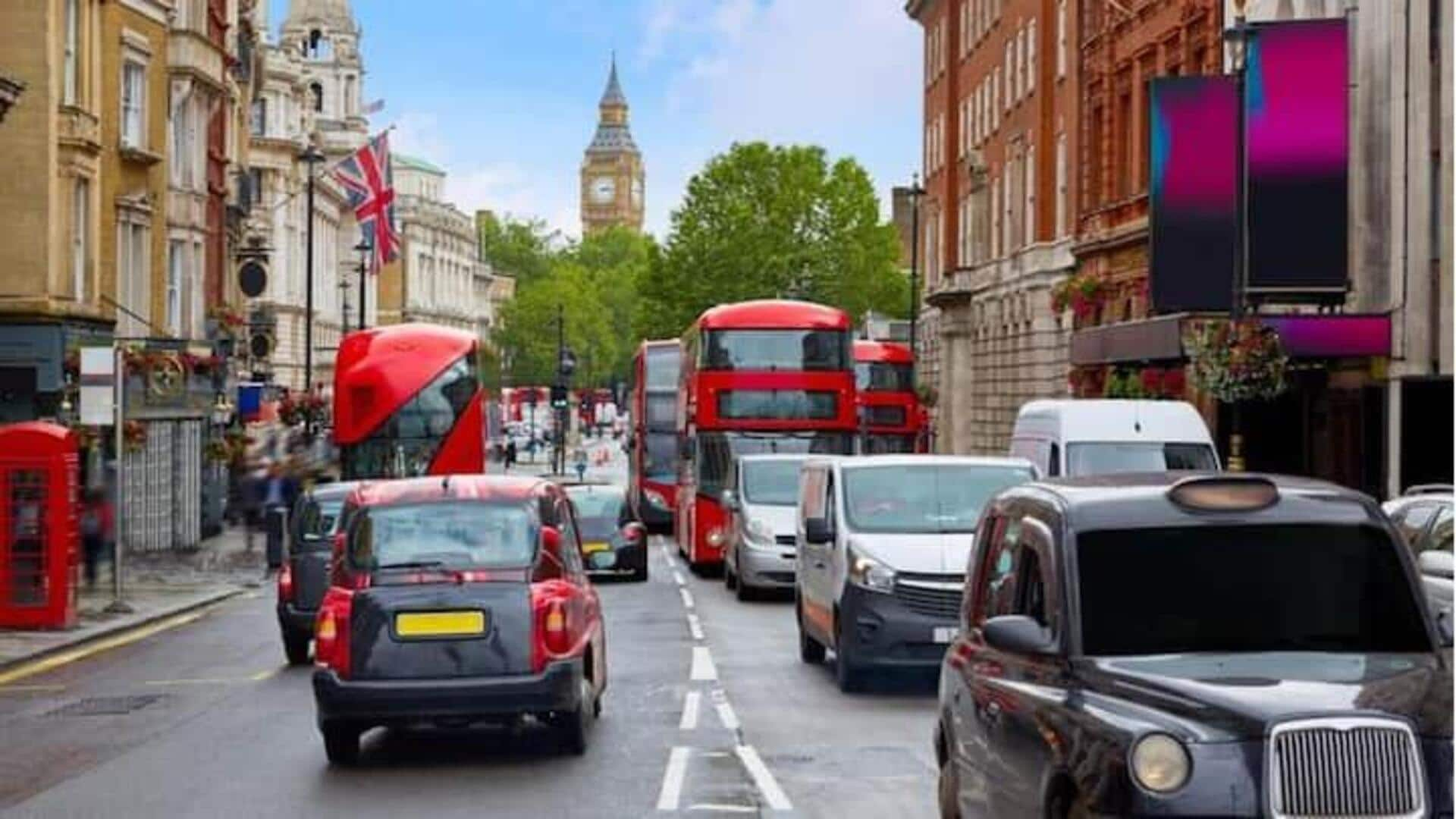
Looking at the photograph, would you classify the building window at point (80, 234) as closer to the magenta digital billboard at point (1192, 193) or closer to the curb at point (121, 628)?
the curb at point (121, 628)

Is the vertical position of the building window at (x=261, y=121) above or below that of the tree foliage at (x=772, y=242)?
above

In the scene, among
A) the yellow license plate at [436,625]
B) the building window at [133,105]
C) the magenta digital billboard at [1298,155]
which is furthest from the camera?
the building window at [133,105]

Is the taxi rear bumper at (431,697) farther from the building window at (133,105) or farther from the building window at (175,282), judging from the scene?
the building window at (175,282)

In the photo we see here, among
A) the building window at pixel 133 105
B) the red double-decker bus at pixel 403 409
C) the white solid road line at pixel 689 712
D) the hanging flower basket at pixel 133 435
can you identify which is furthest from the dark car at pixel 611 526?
the white solid road line at pixel 689 712

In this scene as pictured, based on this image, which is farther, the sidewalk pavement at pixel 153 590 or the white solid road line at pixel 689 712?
the sidewalk pavement at pixel 153 590

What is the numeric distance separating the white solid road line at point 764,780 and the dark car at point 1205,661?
9.28 feet

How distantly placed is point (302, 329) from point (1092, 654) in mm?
116240

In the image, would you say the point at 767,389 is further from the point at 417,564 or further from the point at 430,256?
the point at 430,256

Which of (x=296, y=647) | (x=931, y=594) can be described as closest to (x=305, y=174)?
(x=296, y=647)

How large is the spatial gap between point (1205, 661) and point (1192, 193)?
3565cm

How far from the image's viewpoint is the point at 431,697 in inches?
562

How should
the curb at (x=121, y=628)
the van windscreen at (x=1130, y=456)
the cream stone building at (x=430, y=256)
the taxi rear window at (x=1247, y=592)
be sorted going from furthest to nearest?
the cream stone building at (x=430, y=256), the van windscreen at (x=1130, y=456), the curb at (x=121, y=628), the taxi rear window at (x=1247, y=592)

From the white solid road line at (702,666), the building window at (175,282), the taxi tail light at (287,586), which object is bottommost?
the white solid road line at (702,666)

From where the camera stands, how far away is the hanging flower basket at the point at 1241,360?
3581 cm
